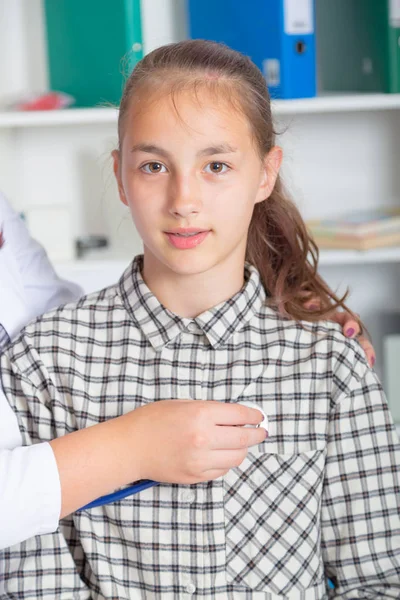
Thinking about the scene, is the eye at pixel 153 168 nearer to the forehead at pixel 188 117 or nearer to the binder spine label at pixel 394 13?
the forehead at pixel 188 117

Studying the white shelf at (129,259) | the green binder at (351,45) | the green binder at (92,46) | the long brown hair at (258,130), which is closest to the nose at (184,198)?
the long brown hair at (258,130)

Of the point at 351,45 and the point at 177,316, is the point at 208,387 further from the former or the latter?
A: the point at 351,45

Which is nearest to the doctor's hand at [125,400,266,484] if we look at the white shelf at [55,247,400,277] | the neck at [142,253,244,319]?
the neck at [142,253,244,319]

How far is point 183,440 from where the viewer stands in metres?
0.91

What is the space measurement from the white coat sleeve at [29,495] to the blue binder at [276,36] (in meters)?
1.14

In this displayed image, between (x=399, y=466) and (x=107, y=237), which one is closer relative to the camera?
(x=399, y=466)

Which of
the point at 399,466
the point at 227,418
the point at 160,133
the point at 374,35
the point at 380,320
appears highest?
the point at 374,35

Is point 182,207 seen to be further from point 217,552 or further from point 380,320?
point 380,320

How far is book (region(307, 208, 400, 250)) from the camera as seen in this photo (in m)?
1.99

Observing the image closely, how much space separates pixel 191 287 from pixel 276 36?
0.93 metres

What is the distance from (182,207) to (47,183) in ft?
4.39

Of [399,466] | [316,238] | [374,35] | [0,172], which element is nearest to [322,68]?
[374,35]

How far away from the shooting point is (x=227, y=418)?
934 millimetres

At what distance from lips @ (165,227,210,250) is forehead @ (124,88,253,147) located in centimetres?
11
